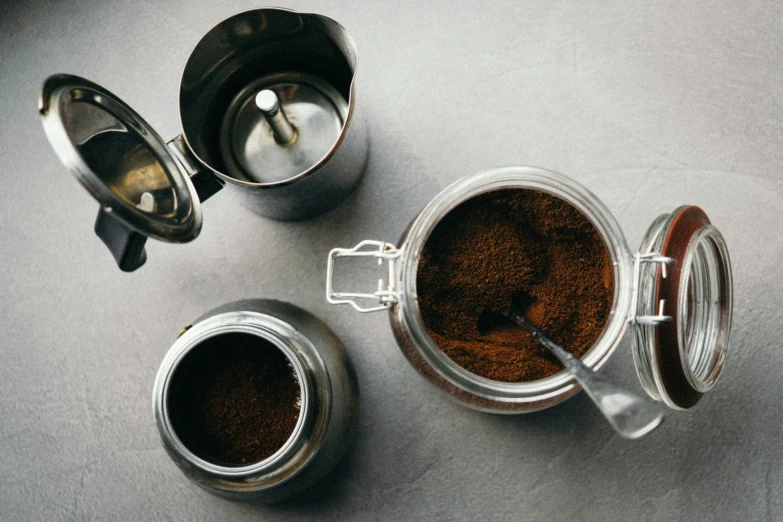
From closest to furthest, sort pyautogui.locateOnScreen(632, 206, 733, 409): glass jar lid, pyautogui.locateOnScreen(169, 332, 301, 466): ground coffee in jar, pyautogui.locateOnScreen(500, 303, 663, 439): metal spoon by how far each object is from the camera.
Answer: pyautogui.locateOnScreen(500, 303, 663, 439): metal spoon
pyautogui.locateOnScreen(632, 206, 733, 409): glass jar lid
pyautogui.locateOnScreen(169, 332, 301, 466): ground coffee in jar

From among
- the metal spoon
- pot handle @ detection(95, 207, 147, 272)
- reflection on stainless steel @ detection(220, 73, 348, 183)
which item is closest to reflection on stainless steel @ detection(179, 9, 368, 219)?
reflection on stainless steel @ detection(220, 73, 348, 183)

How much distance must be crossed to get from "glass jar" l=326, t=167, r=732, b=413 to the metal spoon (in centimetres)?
3

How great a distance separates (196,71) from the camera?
689 mm

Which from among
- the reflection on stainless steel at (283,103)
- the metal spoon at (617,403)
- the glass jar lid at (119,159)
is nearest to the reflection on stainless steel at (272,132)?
the reflection on stainless steel at (283,103)

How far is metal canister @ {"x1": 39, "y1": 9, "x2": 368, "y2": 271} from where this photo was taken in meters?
0.57

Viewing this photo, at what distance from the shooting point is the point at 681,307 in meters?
0.54

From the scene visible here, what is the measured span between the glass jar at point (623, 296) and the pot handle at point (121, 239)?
0.78 feet

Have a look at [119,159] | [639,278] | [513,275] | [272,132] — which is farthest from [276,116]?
[639,278]

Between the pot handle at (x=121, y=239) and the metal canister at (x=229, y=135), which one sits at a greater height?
the metal canister at (x=229, y=135)

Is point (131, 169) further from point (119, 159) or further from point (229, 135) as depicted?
point (229, 135)

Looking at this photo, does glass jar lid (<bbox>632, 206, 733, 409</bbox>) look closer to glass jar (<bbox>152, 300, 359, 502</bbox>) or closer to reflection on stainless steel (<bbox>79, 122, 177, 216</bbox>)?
glass jar (<bbox>152, 300, 359, 502</bbox>)

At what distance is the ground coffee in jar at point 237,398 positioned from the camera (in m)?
0.66

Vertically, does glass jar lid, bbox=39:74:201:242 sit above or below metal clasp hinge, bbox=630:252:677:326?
above

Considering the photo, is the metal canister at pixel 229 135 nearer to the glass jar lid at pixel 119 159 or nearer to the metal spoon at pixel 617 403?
the glass jar lid at pixel 119 159
